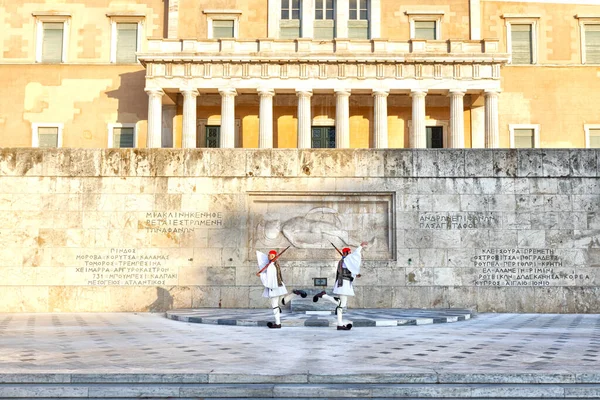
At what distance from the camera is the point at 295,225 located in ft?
63.7

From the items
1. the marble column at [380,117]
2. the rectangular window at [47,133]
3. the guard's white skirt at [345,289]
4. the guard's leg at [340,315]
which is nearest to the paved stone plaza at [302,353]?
the guard's leg at [340,315]

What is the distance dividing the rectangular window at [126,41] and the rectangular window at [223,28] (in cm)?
590

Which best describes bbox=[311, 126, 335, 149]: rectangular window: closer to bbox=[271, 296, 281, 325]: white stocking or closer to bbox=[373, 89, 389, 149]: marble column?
bbox=[373, 89, 389, 149]: marble column

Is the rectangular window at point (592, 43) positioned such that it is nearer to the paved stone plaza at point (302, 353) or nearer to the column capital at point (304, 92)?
the column capital at point (304, 92)

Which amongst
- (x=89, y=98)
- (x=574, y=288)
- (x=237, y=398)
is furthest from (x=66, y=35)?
(x=237, y=398)

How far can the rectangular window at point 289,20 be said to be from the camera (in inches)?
1804

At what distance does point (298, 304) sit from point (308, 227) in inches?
118

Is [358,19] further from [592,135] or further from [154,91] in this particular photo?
[592,135]

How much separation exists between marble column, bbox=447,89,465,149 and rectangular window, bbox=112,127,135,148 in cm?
2267

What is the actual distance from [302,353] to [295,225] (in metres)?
9.08

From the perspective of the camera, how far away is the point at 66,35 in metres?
47.0

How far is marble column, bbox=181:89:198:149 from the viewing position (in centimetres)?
4212

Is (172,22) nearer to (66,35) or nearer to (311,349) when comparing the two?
(66,35)

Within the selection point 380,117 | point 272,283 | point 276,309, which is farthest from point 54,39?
point 276,309
